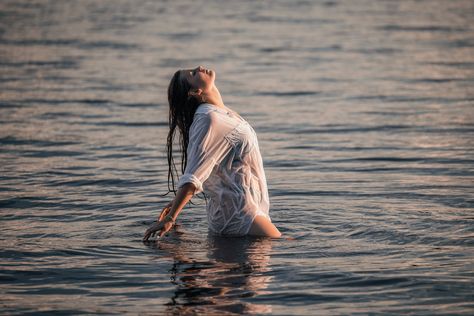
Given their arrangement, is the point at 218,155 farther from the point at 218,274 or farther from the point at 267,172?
the point at 267,172

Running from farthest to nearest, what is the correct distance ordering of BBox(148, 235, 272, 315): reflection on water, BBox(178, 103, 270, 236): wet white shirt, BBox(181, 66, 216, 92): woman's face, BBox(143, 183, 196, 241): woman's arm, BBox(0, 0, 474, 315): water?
BBox(181, 66, 216, 92): woman's face < BBox(178, 103, 270, 236): wet white shirt < BBox(143, 183, 196, 241): woman's arm < BBox(0, 0, 474, 315): water < BBox(148, 235, 272, 315): reflection on water

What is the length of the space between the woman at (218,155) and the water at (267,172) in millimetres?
263

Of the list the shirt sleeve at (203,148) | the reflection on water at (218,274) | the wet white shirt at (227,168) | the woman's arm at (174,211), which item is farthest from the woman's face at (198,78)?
the reflection on water at (218,274)

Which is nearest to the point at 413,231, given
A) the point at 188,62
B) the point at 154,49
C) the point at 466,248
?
the point at 466,248

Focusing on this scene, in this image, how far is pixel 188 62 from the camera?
2253cm

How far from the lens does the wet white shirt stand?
26.7 feet

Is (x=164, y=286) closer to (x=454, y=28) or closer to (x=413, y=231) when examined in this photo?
(x=413, y=231)

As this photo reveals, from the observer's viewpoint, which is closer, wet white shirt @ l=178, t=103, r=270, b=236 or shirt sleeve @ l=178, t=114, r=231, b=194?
shirt sleeve @ l=178, t=114, r=231, b=194

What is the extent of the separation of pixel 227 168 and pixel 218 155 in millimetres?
Result: 247

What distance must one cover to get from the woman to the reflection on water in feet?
0.62

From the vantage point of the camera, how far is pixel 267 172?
1230 cm

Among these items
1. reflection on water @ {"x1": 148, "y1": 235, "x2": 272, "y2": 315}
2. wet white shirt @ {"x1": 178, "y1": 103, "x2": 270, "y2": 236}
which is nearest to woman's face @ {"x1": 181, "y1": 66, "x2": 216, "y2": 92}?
wet white shirt @ {"x1": 178, "y1": 103, "x2": 270, "y2": 236}

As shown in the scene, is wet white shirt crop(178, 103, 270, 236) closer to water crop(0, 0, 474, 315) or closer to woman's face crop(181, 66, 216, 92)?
woman's face crop(181, 66, 216, 92)

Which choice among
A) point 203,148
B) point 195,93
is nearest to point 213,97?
point 195,93
